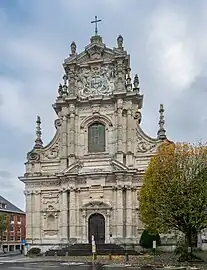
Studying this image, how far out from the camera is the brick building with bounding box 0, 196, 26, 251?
295 feet

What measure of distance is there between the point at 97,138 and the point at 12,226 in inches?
1873

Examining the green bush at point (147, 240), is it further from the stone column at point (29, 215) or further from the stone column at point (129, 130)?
the stone column at point (29, 215)

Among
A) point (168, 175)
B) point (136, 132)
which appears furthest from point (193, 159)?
point (136, 132)

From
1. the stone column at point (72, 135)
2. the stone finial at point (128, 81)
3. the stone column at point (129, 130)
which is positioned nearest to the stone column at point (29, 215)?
the stone column at point (72, 135)

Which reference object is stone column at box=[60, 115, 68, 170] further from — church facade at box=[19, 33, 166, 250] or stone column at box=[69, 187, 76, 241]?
stone column at box=[69, 187, 76, 241]

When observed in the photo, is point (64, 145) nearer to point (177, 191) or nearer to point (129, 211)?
point (129, 211)

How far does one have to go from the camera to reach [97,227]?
50.8 meters

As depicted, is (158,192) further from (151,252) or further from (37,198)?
(37,198)

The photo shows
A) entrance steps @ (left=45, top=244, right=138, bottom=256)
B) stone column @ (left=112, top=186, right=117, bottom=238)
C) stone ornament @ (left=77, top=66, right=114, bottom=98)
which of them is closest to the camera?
entrance steps @ (left=45, top=244, right=138, bottom=256)

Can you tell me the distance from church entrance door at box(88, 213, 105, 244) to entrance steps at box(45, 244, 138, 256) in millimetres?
1957

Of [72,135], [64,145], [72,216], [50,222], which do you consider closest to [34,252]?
[50,222]

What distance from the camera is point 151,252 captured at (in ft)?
152

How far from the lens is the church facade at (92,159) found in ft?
166

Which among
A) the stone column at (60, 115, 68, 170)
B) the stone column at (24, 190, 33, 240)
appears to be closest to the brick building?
the stone column at (24, 190, 33, 240)
